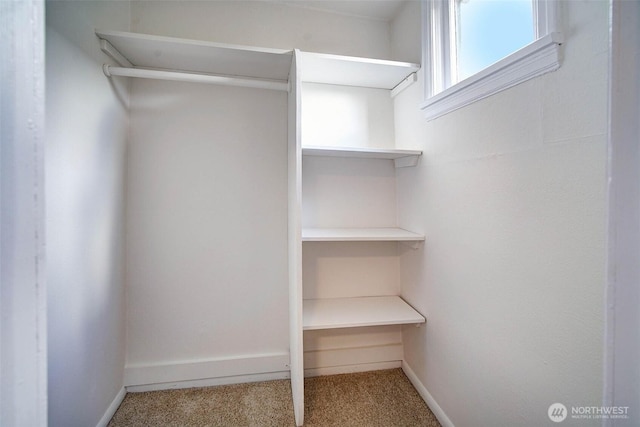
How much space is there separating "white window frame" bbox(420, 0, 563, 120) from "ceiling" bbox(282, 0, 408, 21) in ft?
1.21

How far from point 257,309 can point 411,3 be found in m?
2.21

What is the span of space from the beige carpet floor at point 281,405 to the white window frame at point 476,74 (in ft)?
5.35

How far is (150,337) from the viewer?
1626 mm

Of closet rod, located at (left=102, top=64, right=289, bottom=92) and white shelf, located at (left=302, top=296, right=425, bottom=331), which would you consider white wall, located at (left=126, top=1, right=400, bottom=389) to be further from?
white shelf, located at (left=302, top=296, right=425, bottom=331)

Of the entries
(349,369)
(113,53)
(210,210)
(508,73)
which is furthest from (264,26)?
(349,369)

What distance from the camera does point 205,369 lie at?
66.1 inches

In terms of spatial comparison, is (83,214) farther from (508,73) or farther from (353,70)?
(508,73)

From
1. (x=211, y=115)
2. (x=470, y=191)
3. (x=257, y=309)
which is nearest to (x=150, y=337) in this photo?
(x=257, y=309)

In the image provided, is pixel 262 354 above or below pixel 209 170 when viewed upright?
below

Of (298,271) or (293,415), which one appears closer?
(298,271)

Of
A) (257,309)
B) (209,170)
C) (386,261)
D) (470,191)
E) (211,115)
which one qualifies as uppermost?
(211,115)

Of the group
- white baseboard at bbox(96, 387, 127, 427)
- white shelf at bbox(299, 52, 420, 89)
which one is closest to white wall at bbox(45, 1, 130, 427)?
white baseboard at bbox(96, 387, 127, 427)

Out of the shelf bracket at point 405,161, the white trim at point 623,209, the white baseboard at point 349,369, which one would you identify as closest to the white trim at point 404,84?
the shelf bracket at point 405,161

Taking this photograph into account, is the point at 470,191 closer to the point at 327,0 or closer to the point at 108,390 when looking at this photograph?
the point at 327,0
